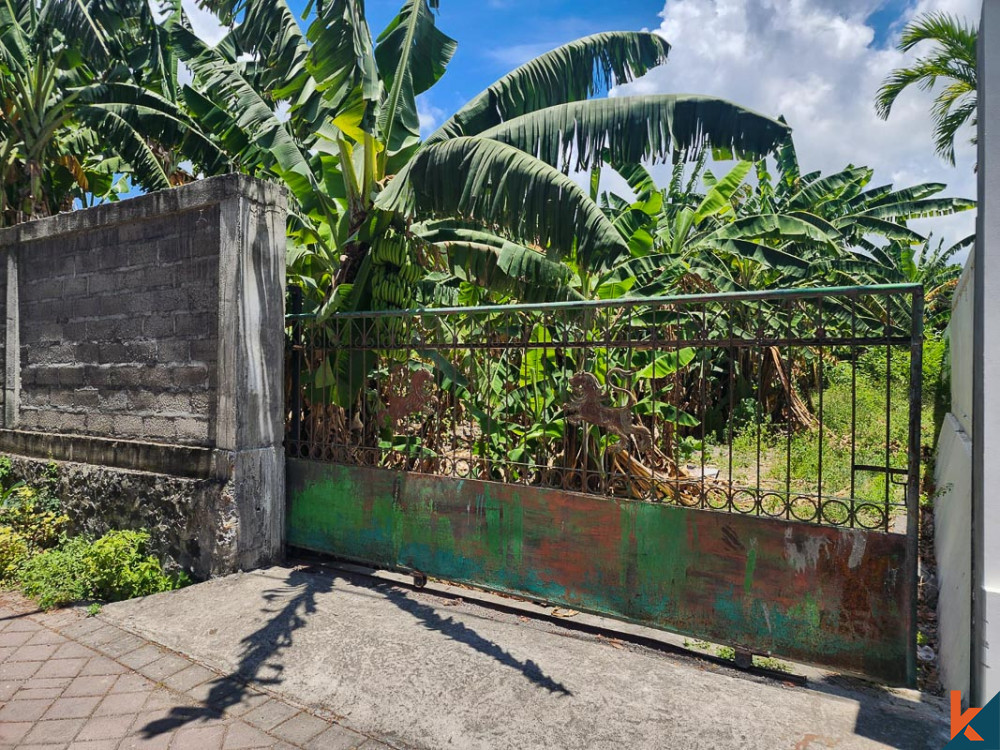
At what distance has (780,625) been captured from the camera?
136 inches

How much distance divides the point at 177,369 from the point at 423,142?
2.67 m

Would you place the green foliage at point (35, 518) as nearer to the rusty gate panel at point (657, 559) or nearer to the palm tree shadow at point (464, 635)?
the rusty gate panel at point (657, 559)

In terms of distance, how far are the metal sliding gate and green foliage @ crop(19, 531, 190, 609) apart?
1044 mm

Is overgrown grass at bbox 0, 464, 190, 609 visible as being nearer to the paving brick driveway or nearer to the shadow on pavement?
the paving brick driveway

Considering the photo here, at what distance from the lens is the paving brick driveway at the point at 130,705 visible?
2979mm

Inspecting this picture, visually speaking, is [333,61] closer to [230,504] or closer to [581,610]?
[230,504]

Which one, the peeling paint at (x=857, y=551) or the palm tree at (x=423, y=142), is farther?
the palm tree at (x=423, y=142)

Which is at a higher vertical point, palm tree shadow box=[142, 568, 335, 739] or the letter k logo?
the letter k logo

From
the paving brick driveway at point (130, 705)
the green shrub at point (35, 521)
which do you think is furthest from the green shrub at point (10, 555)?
the paving brick driveway at point (130, 705)

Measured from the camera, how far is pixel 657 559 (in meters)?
3.78

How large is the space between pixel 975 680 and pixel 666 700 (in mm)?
1264

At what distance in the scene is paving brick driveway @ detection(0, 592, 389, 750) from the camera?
2.98m

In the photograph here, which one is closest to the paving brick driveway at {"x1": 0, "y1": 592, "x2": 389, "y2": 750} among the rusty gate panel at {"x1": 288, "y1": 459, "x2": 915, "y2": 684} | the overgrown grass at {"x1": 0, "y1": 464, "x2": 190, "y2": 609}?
the overgrown grass at {"x1": 0, "y1": 464, "x2": 190, "y2": 609}

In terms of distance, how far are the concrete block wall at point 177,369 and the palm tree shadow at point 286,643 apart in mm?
638
